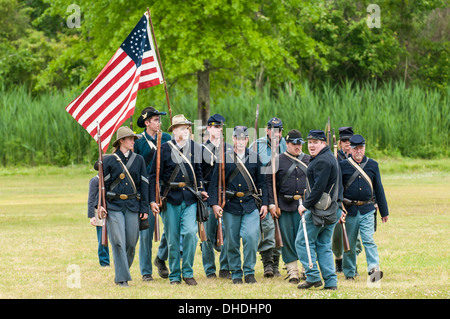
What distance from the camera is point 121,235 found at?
1028cm

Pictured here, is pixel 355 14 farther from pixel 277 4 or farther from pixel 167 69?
pixel 167 69

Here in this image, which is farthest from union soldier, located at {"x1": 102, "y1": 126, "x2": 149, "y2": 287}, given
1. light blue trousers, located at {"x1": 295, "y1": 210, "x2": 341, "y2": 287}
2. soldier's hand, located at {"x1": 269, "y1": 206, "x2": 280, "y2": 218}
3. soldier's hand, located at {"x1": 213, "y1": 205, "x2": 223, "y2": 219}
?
light blue trousers, located at {"x1": 295, "y1": 210, "x2": 341, "y2": 287}

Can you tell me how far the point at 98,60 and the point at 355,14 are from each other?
1813 centimetres

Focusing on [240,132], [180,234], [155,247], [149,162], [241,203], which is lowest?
[155,247]

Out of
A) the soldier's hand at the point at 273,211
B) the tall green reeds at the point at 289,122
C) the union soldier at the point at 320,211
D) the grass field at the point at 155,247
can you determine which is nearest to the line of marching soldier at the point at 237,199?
the soldier's hand at the point at 273,211

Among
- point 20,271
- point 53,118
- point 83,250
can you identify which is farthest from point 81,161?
point 20,271

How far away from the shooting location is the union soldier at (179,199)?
10.5 meters

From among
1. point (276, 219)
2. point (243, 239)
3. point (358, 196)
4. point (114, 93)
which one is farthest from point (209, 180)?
point (358, 196)

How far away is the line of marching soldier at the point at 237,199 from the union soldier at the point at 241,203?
13 millimetres

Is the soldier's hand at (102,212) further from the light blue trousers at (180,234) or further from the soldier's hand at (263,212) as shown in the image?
the soldier's hand at (263,212)

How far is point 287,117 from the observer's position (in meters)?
32.3

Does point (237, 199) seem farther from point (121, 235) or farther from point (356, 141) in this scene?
point (356, 141)

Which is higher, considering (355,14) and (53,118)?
(355,14)

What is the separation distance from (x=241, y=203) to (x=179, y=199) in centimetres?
80
